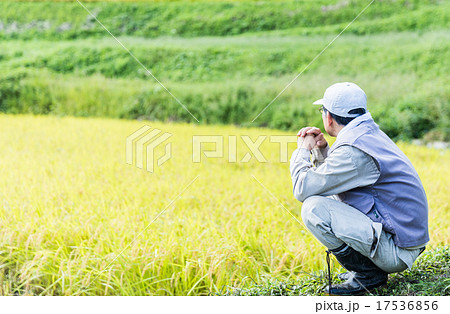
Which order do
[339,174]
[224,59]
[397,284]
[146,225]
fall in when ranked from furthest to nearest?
[224,59], [146,225], [397,284], [339,174]

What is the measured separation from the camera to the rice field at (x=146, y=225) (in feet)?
6.36

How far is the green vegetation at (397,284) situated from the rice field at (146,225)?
2.8 inches

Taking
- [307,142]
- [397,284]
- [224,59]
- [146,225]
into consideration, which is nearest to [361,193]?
[307,142]

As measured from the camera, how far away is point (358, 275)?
68.5 inches

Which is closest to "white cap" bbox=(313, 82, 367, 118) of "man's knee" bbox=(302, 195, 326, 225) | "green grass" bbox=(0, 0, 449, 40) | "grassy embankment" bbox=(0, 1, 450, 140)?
"man's knee" bbox=(302, 195, 326, 225)

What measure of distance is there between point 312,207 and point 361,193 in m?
0.18

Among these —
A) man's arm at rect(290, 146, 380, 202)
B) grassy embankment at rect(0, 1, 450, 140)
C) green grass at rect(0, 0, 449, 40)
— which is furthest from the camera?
green grass at rect(0, 0, 449, 40)

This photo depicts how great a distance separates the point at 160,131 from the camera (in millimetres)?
5445

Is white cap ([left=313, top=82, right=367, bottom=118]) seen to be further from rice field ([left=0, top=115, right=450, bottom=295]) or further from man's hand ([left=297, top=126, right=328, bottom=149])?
rice field ([left=0, top=115, right=450, bottom=295])

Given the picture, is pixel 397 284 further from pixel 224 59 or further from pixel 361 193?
pixel 224 59

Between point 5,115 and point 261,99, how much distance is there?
3.58 metres

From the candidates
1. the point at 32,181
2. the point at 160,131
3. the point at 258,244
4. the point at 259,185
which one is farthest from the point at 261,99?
the point at 258,244

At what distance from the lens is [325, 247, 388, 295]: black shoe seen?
1650 millimetres

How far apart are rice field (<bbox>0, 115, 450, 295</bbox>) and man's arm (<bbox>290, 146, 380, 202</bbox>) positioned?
538 millimetres
